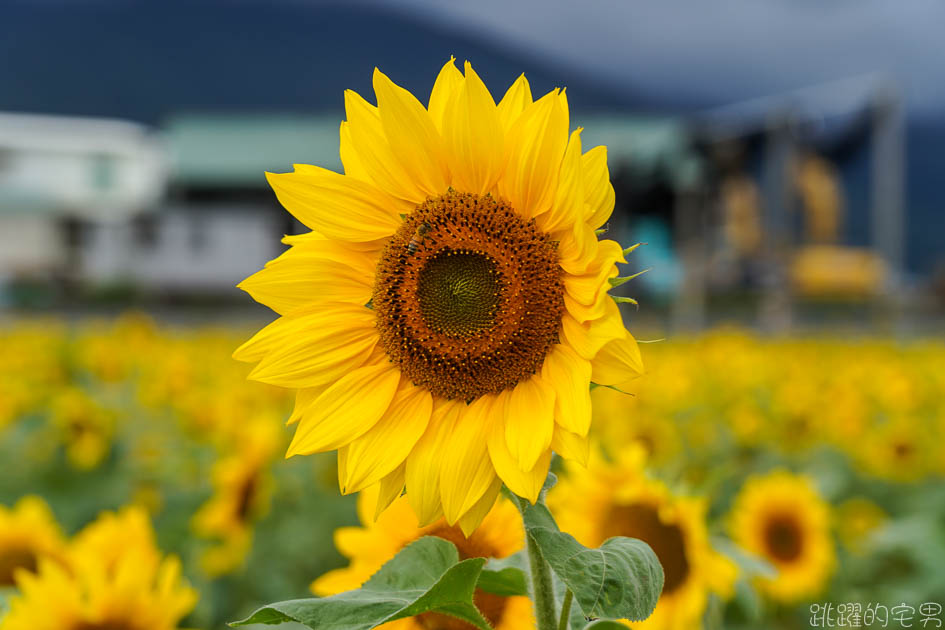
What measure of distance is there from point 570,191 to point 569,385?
6.0 inches

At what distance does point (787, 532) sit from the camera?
7.00 ft

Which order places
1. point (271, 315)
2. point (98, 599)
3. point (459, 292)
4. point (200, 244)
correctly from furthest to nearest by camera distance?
point (200, 244) → point (271, 315) → point (98, 599) → point (459, 292)

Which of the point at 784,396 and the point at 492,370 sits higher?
the point at 492,370

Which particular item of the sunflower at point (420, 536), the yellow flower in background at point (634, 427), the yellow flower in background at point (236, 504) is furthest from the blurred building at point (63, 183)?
the sunflower at point (420, 536)

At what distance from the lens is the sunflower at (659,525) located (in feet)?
3.84

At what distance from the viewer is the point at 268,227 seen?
62.2 feet

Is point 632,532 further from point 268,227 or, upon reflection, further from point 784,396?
point 268,227

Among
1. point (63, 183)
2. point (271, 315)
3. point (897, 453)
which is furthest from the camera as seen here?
point (63, 183)

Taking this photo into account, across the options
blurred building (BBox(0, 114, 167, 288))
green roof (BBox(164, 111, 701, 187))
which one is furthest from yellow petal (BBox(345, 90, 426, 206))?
blurred building (BBox(0, 114, 167, 288))

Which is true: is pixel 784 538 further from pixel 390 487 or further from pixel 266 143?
pixel 266 143

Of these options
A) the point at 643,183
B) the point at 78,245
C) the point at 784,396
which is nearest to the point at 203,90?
the point at 78,245

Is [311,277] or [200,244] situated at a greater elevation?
[200,244]

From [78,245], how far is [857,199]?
18045mm

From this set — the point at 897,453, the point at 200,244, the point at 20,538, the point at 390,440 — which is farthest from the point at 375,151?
the point at 200,244
